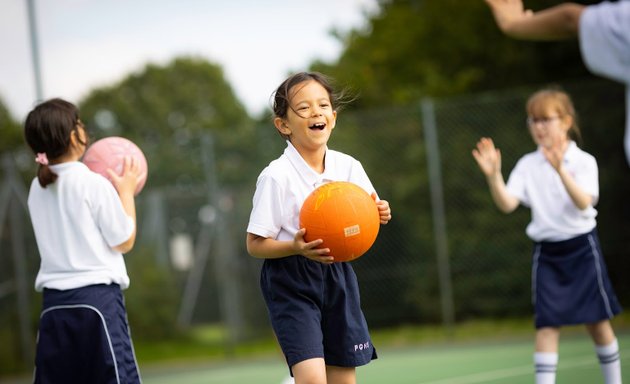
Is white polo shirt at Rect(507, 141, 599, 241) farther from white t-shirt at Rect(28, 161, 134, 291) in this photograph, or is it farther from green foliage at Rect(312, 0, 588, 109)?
green foliage at Rect(312, 0, 588, 109)

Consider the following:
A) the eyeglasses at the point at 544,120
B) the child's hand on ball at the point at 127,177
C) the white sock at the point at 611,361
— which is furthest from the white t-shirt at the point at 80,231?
the white sock at the point at 611,361

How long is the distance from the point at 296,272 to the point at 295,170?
0.47m

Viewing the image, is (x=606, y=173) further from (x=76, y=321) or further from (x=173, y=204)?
(x=76, y=321)

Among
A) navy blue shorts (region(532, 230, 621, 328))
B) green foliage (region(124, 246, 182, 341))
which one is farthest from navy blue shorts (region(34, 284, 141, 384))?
green foliage (region(124, 246, 182, 341))

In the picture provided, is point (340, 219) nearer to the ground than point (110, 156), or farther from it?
nearer to the ground

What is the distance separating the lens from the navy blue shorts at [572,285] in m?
5.61

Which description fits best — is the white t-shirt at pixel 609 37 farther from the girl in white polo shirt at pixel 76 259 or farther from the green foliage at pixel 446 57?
the green foliage at pixel 446 57

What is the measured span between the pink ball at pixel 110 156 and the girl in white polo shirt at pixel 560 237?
2028 mm

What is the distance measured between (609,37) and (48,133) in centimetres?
257

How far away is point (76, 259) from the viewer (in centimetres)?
434

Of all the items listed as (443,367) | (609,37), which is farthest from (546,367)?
(443,367)

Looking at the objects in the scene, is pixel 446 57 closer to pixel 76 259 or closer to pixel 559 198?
pixel 559 198

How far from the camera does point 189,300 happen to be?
11586 millimetres

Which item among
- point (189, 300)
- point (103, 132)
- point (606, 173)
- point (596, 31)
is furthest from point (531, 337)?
point (596, 31)
